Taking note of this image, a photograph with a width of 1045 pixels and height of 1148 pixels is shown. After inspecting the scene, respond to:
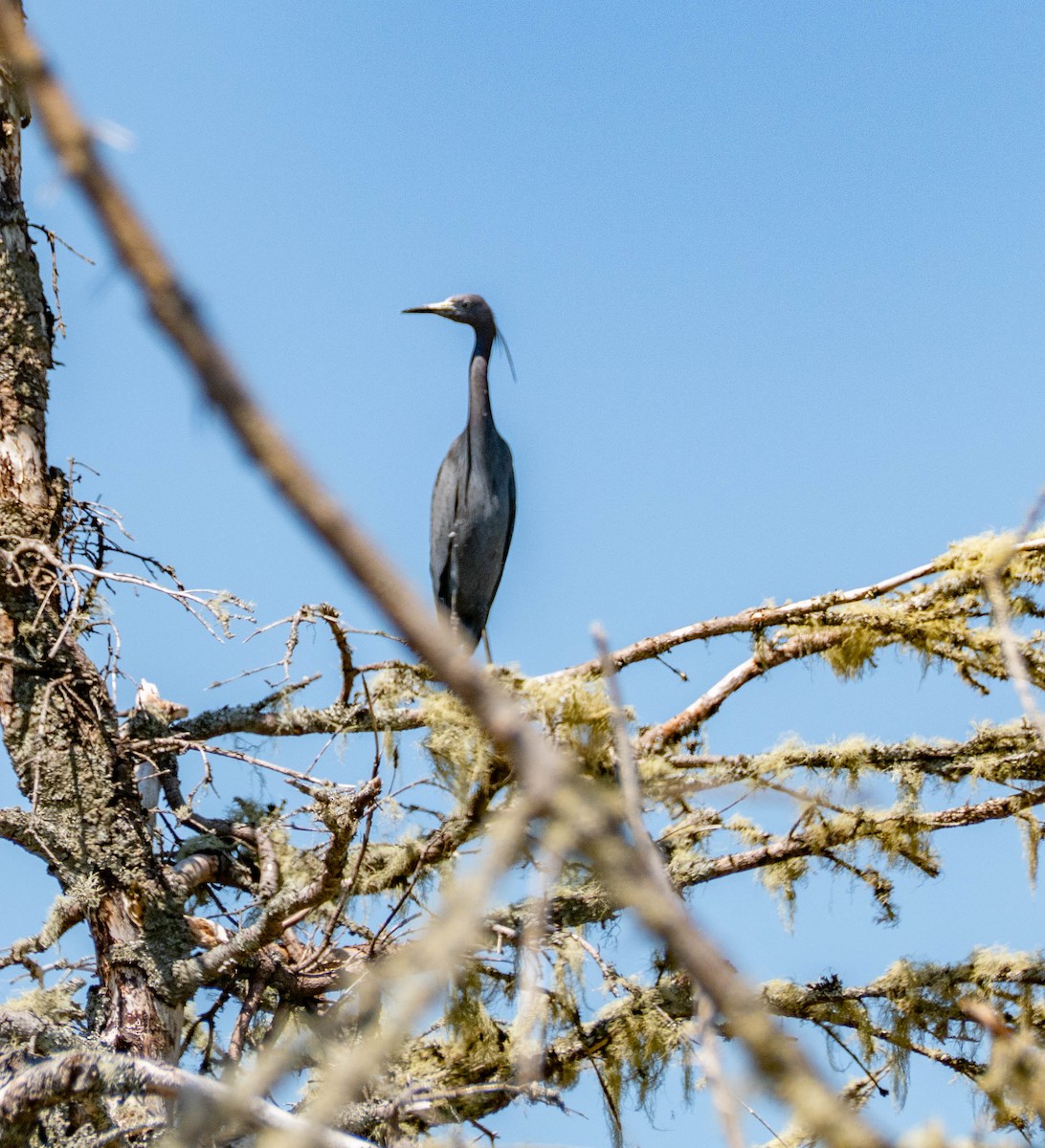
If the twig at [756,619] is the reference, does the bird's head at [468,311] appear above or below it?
above

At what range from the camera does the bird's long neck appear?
5852 millimetres

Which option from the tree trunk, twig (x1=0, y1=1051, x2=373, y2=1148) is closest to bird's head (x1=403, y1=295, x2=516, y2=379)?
the tree trunk

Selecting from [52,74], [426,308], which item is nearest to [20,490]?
[426,308]

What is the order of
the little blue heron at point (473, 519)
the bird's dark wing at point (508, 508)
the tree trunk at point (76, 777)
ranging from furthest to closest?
the bird's dark wing at point (508, 508), the little blue heron at point (473, 519), the tree trunk at point (76, 777)

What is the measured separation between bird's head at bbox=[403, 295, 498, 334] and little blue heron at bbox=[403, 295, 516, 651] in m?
0.56

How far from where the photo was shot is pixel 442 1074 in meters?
A: 3.69

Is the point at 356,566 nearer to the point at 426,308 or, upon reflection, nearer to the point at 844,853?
the point at 844,853

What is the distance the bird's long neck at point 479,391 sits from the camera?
5852 millimetres

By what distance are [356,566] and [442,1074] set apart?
3.66 meters

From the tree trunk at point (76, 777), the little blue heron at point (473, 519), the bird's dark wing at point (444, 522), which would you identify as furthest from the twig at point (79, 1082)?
the bird's dark wing at point (444, 522)

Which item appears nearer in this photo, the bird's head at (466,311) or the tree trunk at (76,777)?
the tree trunk at (76,777)

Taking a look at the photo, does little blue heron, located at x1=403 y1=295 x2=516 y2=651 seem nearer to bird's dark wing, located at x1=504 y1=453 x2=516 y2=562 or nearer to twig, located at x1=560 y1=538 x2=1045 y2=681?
bird's dark wing, located at x1=504 y1=453 x2=516 y2=562

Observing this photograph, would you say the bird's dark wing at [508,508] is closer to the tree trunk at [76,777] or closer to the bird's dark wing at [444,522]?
the bird's dark wing at [444,522]

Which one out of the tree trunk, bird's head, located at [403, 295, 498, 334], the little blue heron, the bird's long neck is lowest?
the tree trunk
